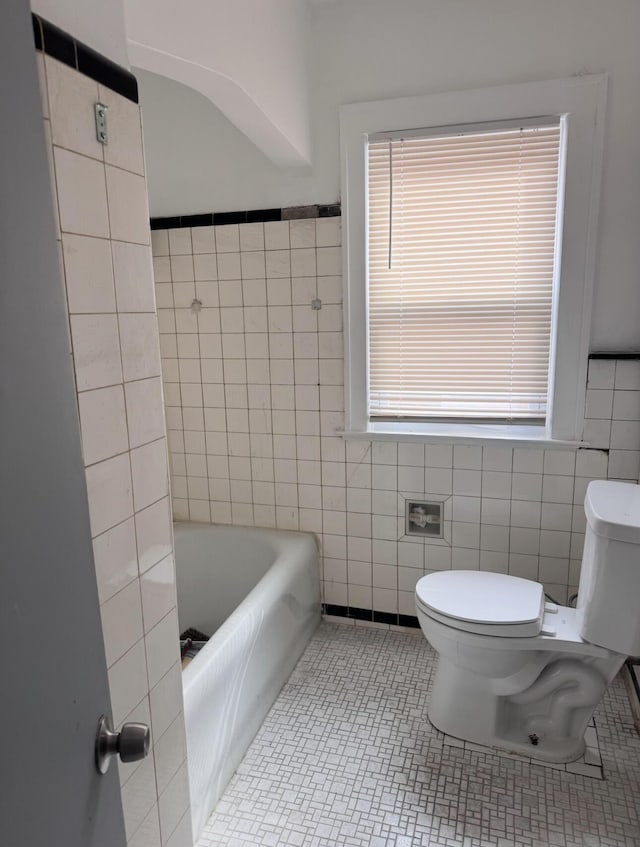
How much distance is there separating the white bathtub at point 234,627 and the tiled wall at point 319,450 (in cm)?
15

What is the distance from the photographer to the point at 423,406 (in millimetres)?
2309

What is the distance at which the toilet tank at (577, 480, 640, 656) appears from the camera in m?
1.58

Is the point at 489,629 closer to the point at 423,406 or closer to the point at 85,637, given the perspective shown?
the point at 423,406

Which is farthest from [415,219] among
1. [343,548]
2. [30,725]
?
[30,725]

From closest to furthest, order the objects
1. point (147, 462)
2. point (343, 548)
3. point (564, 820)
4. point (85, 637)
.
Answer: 1. point (85, 637)
2. point (147, 462)
3. point (564, 820)
4. point (343, 548)

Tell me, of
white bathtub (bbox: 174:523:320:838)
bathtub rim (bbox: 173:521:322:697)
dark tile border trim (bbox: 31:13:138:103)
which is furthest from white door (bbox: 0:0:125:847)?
bathtub rim (bbox: 173:521:322:697)

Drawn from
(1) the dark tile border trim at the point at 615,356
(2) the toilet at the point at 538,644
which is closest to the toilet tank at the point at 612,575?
(2) the toilet at the point at 538,644

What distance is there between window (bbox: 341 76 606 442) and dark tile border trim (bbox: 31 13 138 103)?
50.4 inches

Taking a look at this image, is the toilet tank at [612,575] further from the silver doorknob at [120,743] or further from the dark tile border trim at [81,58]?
the dark tile border trim at [81,58]

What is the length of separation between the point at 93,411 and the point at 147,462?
199 millimetres

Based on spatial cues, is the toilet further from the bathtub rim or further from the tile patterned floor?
the bathtub rim

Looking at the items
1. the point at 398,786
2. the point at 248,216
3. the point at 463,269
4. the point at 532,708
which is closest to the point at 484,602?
the point at 532,708

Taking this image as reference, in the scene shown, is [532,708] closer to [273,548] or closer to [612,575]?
[612,575]

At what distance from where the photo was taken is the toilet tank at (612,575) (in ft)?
5.17
